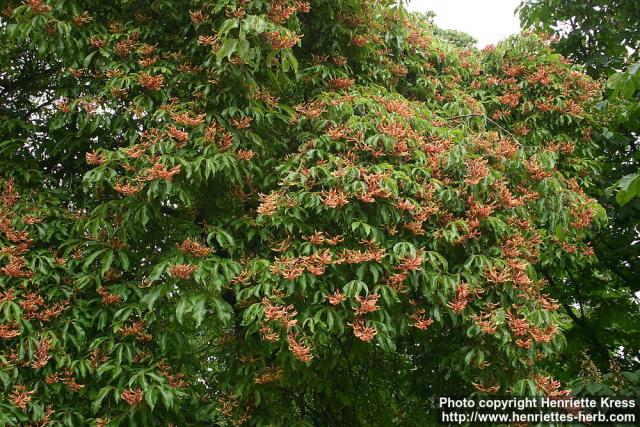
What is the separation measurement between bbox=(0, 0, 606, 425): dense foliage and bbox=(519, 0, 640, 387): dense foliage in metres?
1.92

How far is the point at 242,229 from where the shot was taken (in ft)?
11.8

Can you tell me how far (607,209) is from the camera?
5.68 meters

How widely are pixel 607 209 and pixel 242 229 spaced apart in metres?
3.72

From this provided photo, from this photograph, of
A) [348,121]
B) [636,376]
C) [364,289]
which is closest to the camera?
[636,376]

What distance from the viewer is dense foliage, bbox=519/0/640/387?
5.73 m

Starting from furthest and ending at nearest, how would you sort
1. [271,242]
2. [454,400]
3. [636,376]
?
[454,400], [271,242], [636,376]

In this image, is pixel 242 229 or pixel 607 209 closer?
pixel 242 229

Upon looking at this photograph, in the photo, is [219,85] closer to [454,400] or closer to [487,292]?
[487,292]

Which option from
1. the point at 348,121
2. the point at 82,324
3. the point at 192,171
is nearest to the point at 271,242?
the point at 192,171

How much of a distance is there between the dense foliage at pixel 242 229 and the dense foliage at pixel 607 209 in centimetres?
192

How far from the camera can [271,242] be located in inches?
133

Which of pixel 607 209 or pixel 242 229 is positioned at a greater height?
pixel 607 209

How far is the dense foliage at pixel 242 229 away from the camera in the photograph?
3.11 metres

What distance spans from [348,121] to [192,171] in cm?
97
